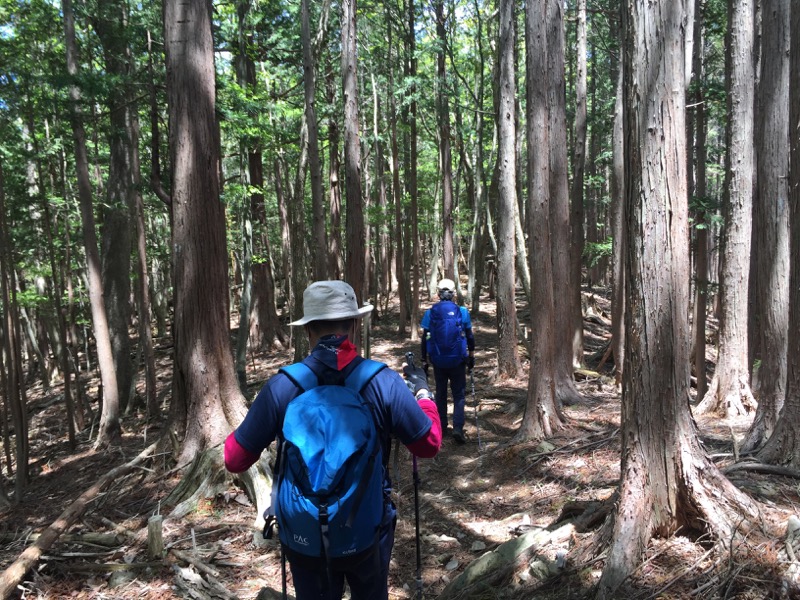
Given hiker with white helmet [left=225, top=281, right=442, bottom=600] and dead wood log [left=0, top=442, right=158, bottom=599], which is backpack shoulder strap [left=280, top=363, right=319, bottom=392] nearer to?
hiker with white helmet [left=225, top=281, right=442, bottom=600]

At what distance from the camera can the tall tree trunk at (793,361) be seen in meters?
4.46

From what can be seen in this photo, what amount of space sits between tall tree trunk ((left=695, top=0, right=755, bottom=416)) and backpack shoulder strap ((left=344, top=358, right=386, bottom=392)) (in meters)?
7.63

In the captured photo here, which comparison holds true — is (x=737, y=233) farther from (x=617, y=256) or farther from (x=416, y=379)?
(x=416, y=379)

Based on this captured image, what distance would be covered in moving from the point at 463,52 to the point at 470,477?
996 inches

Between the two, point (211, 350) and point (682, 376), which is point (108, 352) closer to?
point (211, 350)

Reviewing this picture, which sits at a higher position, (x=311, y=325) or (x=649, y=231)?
(x=649, y=231)

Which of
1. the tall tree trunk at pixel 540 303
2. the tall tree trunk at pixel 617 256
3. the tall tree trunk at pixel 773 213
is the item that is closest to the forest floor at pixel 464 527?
the tall tree trunk at pixel 540 303

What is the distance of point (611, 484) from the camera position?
210 inches

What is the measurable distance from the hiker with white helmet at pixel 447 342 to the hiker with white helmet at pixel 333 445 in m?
5.22

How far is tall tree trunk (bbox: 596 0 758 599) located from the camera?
3.18 meters

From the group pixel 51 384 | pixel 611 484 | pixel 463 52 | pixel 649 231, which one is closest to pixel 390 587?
pixel 611 484

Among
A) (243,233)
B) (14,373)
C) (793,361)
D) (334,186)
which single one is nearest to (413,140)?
(334,186)

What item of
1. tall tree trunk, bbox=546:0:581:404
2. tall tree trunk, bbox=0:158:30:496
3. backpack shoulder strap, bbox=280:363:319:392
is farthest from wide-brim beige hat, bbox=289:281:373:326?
tall tree trunk, bbox=0:158:30:496

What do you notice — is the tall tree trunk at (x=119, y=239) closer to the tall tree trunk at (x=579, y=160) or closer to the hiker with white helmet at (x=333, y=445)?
the tall tree trunk at (x=579, y=160)
